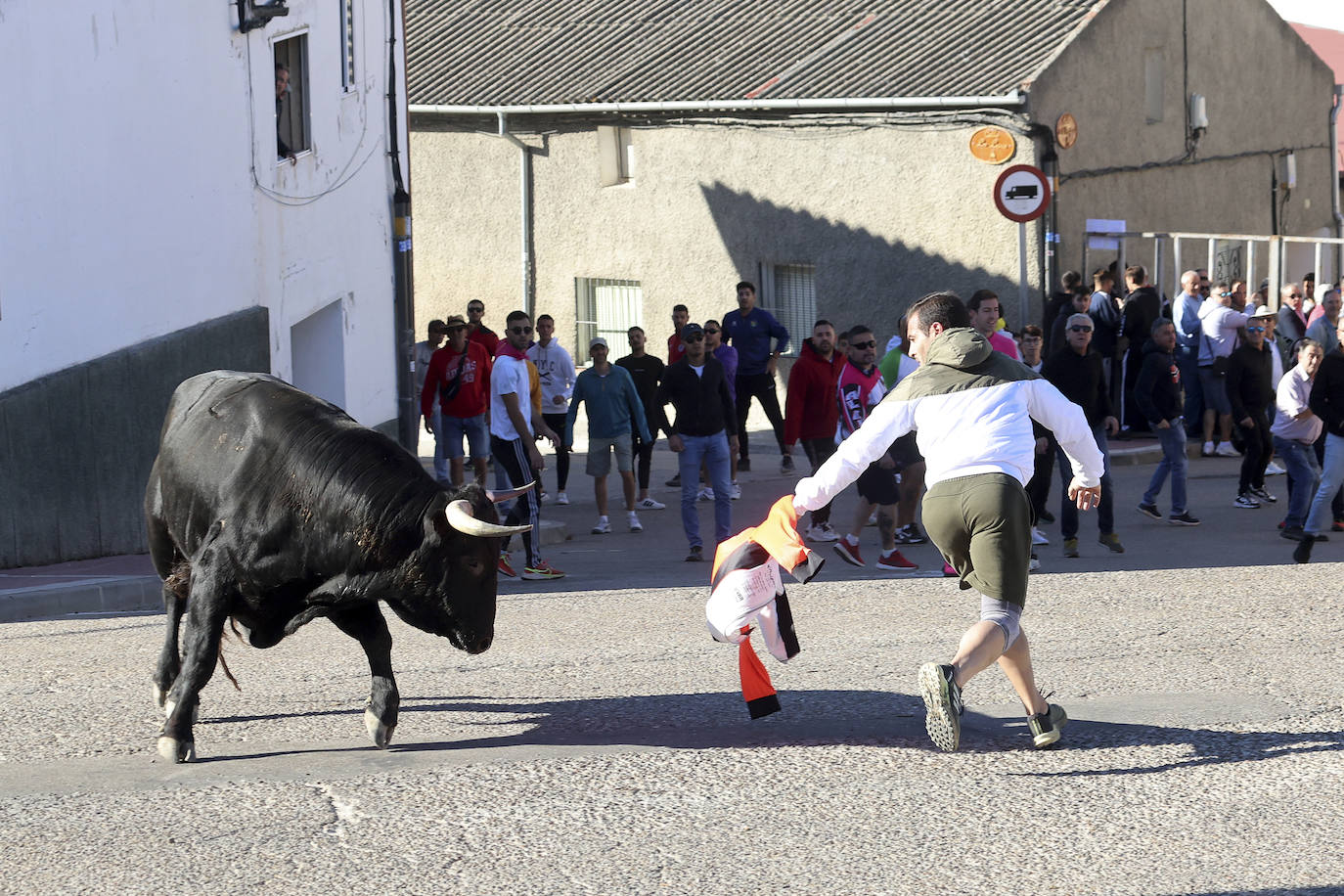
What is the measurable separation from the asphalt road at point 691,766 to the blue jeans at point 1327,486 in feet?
5.95

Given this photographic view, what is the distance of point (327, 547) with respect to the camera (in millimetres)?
6527

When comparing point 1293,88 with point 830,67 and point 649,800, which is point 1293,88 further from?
point 649,800

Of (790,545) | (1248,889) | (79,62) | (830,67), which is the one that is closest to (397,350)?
(79,62)

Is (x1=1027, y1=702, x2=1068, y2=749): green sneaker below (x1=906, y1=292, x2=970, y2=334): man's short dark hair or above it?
below

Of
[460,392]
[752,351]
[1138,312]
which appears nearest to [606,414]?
[460,392]

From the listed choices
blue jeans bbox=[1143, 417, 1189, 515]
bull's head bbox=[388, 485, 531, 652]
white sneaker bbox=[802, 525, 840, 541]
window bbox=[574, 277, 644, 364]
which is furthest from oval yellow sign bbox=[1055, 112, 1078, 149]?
bull's head bbox=[388, 485, 531, 652]

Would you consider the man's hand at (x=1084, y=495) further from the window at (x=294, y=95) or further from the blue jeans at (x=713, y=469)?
the window at (x=294, y=95)

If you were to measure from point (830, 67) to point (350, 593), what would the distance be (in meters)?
18.3

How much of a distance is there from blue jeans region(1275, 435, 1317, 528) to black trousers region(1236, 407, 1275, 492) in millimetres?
956

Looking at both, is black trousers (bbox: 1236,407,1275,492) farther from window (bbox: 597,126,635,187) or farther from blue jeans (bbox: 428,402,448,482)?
window (bbox: 597,126,635,187)

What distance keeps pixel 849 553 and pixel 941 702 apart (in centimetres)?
613

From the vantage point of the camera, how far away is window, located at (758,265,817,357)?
23.9m

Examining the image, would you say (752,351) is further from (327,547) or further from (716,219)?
(327,547)

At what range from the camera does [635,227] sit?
983 inches
